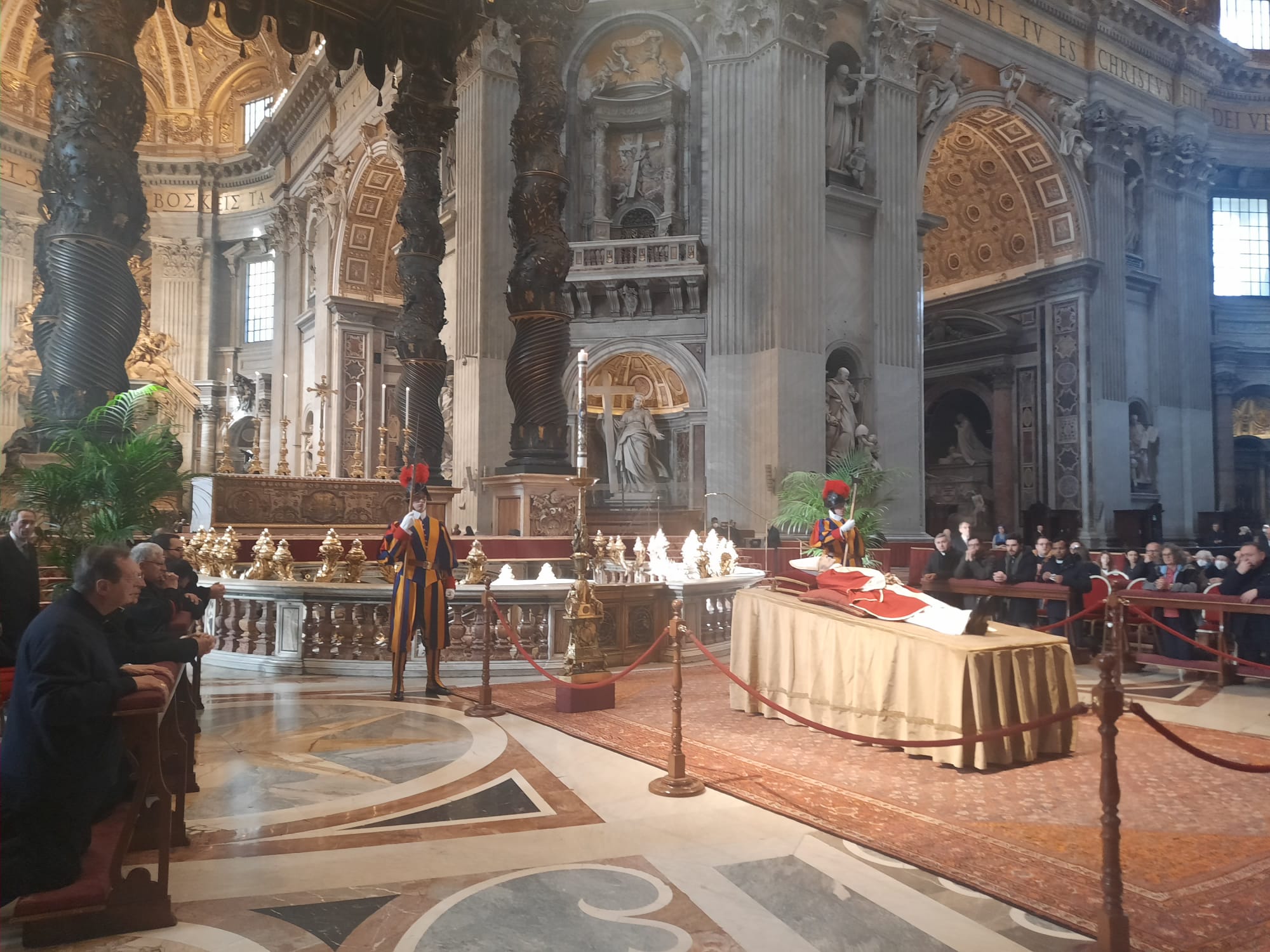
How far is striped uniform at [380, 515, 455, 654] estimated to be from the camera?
771cm

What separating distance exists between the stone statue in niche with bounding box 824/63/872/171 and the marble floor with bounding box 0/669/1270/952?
1713cm

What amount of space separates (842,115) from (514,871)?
19.6 metres

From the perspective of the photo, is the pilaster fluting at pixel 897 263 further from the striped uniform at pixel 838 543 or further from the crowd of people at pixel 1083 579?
the striped uniform at pixel 838 543

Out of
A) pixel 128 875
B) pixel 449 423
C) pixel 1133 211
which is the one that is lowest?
pixel 128 875

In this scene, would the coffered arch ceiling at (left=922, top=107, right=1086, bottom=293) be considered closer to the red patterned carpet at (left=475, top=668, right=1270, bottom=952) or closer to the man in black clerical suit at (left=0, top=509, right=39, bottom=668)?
the red patterned carpet at (left=475, top=668, right=1270, bottom=952)

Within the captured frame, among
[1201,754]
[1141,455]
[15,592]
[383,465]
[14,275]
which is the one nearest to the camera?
[1201,754]

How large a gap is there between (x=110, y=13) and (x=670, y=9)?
44.9ft

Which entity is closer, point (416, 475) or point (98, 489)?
point (98, 489)

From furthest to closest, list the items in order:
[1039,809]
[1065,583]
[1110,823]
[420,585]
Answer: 1. [1065,583]
2. [420,585]
3. [1039,809]
4. [1110,823]

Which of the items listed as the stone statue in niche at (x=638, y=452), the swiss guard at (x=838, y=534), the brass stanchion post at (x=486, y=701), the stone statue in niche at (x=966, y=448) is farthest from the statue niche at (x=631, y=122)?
the brass stanchion post at (x=486, y=701)

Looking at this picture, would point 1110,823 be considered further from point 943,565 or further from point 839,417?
point 839,417

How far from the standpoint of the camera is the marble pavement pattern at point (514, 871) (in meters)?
3.37

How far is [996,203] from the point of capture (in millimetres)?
26234

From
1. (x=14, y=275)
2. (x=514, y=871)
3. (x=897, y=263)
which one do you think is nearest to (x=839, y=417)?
(x=897, y=263)
